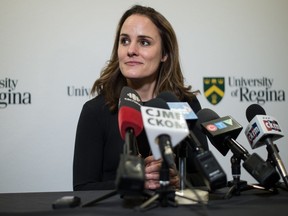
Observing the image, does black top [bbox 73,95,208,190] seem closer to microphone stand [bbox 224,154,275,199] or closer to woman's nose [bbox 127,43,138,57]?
woman's nose [bbox 127,43,138,57]

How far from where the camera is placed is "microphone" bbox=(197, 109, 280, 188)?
2.69 ft

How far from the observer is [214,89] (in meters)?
2.21

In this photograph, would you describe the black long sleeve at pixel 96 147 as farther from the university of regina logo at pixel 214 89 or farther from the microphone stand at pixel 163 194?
the university of regina logo at pixel 214 89

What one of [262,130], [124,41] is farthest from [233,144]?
[124,41]

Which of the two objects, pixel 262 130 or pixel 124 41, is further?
pixel 124 41

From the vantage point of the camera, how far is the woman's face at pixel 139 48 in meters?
1.46

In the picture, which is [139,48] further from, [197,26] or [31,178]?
[31,178]

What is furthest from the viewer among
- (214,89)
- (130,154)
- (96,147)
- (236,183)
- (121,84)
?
(214,89)

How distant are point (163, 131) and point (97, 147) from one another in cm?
81

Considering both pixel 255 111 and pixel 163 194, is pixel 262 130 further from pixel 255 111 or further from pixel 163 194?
pixel 163 194

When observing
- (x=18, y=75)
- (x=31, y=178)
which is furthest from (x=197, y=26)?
(x=31, y=178)

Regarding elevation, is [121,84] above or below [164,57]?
below

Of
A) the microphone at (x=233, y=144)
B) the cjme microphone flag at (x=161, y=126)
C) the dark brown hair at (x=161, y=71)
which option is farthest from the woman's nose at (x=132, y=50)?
the cjme microphone flag at (x=161, y=126)

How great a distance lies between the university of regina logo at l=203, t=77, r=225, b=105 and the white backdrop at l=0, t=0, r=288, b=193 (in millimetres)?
28
